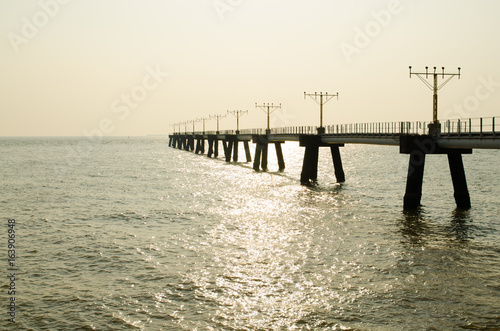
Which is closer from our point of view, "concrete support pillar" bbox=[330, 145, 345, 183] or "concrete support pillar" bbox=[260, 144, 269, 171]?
"concrete support pillar" bbox=[330, 145, 345, 183]

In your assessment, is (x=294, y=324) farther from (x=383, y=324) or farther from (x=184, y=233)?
(x=184, y=233)

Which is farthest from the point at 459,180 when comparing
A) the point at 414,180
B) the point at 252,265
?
the point at 252,265

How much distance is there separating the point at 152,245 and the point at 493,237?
17.8 metres

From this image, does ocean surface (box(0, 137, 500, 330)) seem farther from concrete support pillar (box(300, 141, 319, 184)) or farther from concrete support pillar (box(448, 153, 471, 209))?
concrete support pillar (box(300, 141, 319, 184))

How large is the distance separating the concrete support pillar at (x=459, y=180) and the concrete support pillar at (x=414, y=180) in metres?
2.42

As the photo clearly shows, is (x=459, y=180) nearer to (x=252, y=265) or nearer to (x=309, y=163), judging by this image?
(x=309, y=163)

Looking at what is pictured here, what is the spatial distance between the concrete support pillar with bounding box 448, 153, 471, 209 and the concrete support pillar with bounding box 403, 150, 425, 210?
242 cm

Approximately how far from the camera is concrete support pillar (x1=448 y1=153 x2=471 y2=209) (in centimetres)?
3681

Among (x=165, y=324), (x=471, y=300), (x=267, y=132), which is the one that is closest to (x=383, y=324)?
(x=471, y=300)

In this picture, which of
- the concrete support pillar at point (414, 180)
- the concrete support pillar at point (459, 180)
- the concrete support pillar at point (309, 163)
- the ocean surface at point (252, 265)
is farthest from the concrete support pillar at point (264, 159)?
the concrete support pillar at point (459, 180)

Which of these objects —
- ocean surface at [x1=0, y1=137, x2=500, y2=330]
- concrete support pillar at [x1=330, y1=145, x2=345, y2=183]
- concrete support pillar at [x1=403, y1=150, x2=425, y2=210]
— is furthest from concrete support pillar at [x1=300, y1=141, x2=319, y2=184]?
concrete support pillar at [x1=403, y1=150, x2=425, y2=210]

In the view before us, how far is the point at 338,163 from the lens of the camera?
193 ft

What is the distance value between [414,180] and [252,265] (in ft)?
66.4

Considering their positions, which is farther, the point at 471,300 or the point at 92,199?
the point at 92,199
